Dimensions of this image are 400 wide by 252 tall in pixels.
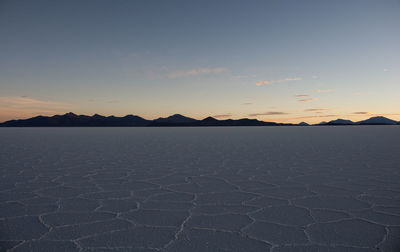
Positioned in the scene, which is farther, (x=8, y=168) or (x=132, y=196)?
(x=8, y=168)

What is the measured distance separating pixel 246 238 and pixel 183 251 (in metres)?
0.54

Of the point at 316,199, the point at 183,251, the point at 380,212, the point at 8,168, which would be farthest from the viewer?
the point at 8,168

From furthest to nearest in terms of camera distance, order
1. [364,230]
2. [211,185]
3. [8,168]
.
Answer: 1. [8,168]
2. [211,185]
3. [364,230]

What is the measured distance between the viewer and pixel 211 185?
4.56 m

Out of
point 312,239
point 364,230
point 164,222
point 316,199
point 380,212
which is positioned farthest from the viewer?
point 316,199

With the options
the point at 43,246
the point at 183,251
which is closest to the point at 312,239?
the point at 183,251

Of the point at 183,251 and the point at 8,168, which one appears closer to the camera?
the point at 183,251

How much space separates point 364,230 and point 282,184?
6.58ft

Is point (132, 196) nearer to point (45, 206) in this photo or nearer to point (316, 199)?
point (45, 206)

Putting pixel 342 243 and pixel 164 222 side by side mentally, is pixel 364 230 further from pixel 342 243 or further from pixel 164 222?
pixel 164 222

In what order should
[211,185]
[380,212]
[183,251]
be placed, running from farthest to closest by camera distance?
[211,185], [380,212], [183,251]

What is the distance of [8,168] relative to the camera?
6.23 meters

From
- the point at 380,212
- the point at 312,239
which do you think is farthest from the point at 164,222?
the point at 380,212

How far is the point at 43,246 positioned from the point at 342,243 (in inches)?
88.6
